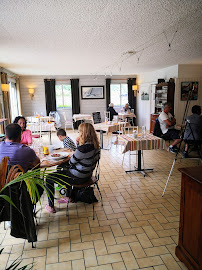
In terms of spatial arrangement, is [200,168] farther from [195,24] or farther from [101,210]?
[195,24]

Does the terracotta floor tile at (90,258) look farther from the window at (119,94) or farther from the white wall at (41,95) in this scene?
the window at (119,94)

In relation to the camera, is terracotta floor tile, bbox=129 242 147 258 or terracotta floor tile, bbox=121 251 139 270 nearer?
terracotta floor tile, bbox=121 251 139 270

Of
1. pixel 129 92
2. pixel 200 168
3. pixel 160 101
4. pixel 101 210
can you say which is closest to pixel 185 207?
pixel 200 168

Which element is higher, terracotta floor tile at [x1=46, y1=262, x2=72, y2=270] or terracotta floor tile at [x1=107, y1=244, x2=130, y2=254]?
terracotta floor tile at [x1=107, y1=244, x2=130, y2=254]

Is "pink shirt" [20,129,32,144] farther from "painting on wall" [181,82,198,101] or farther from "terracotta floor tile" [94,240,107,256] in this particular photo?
"painting on wall" [181,82,198,101]

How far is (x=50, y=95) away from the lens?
32.9 feet

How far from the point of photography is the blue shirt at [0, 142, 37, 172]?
232cm

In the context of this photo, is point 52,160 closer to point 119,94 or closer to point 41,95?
point 41,95

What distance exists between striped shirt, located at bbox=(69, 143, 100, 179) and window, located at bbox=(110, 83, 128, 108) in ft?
27.4

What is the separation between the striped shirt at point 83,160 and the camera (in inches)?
99.9

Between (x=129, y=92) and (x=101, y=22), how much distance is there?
7932 mm

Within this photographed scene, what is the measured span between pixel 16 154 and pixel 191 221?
189 cm

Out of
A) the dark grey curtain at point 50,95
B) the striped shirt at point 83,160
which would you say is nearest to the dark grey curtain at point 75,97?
the dark grey curtain at point 50,95

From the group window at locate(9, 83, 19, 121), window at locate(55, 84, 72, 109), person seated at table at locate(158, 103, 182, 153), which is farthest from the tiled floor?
window at locate(55, 84, 72, 109)
